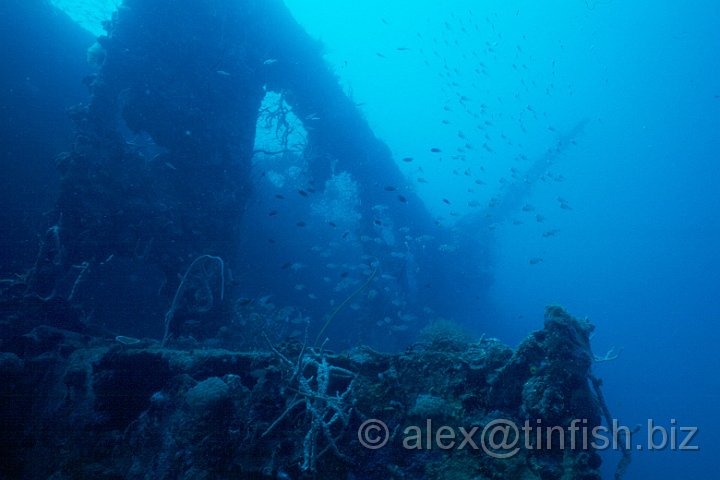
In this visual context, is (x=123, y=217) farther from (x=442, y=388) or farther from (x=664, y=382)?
(x=664, y=382)

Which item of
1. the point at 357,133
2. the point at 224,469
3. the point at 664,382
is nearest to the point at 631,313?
the point at 664,382

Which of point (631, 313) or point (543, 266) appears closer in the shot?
point (631, 313)

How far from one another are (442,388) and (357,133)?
41.5 ft

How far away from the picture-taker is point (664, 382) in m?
88.8

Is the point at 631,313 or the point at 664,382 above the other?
the point at 631,313

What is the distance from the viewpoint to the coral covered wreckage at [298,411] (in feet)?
9.62

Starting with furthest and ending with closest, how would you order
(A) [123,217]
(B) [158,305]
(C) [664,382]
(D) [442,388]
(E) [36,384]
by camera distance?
(C) [664,382]
(B) [158,305]
(A) [123,217]
(E) [36,384]
(D) [442,388]

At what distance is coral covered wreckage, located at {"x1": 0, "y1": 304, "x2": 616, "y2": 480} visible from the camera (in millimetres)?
2932

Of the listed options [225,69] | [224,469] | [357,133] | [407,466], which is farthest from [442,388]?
[357,133]

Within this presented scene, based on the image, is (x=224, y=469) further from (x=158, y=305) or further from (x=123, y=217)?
(x=158, y=305)

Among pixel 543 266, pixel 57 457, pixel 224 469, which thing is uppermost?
pixel 543 266

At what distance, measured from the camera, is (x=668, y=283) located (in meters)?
148

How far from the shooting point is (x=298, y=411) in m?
3.36

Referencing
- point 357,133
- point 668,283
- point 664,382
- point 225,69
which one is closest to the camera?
point 225,69
